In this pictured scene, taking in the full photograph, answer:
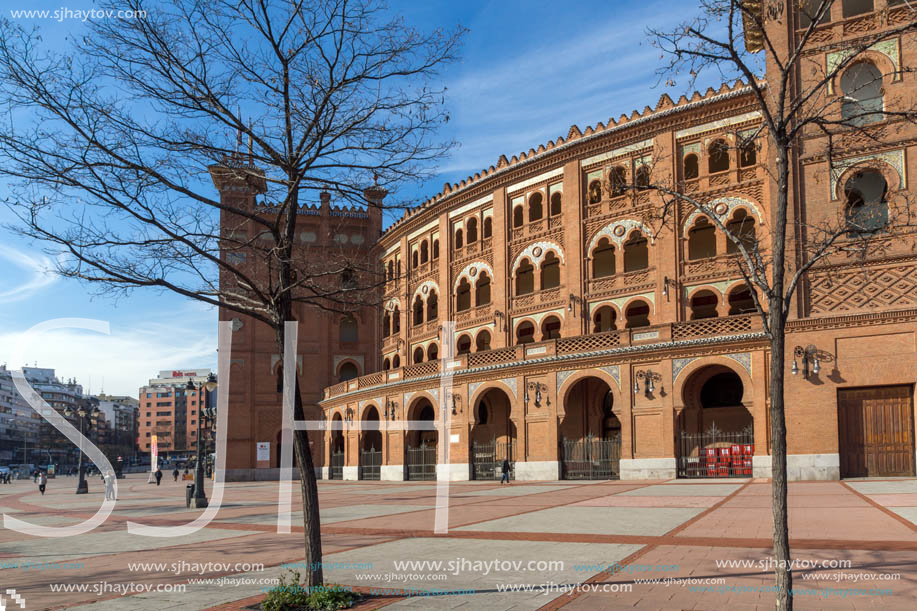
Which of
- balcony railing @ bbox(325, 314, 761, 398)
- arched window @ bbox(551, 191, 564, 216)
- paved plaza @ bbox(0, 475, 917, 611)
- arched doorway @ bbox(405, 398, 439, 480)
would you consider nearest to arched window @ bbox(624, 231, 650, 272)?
balcony railing @ bbox(325, 314, 761, 398)

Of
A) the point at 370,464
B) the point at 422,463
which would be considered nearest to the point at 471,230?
the point at 422,463

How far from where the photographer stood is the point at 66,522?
20.4 meters

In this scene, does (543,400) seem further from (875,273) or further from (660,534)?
(660,534)

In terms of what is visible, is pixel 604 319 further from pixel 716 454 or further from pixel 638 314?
pixel 716 454

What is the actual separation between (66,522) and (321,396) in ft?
113

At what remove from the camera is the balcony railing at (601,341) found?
1160 inches

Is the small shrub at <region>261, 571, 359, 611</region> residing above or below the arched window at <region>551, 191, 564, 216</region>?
below

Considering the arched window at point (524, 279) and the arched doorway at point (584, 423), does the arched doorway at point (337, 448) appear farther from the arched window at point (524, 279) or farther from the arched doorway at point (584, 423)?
the arched doorway at point (584, 423)

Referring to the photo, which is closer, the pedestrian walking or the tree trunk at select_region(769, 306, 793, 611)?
the tree trunk at select_region(769, 306, 793, 611)

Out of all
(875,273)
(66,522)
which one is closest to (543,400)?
(875,273)

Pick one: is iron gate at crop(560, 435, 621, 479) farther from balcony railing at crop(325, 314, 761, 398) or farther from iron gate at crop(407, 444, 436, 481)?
iron gate at crop(407, 444, 436, 481)

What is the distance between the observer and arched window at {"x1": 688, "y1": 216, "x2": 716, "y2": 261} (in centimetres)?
3353

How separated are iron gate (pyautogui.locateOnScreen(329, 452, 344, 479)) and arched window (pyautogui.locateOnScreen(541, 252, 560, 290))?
1988 centimetres

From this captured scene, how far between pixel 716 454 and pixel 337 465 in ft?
91.3
